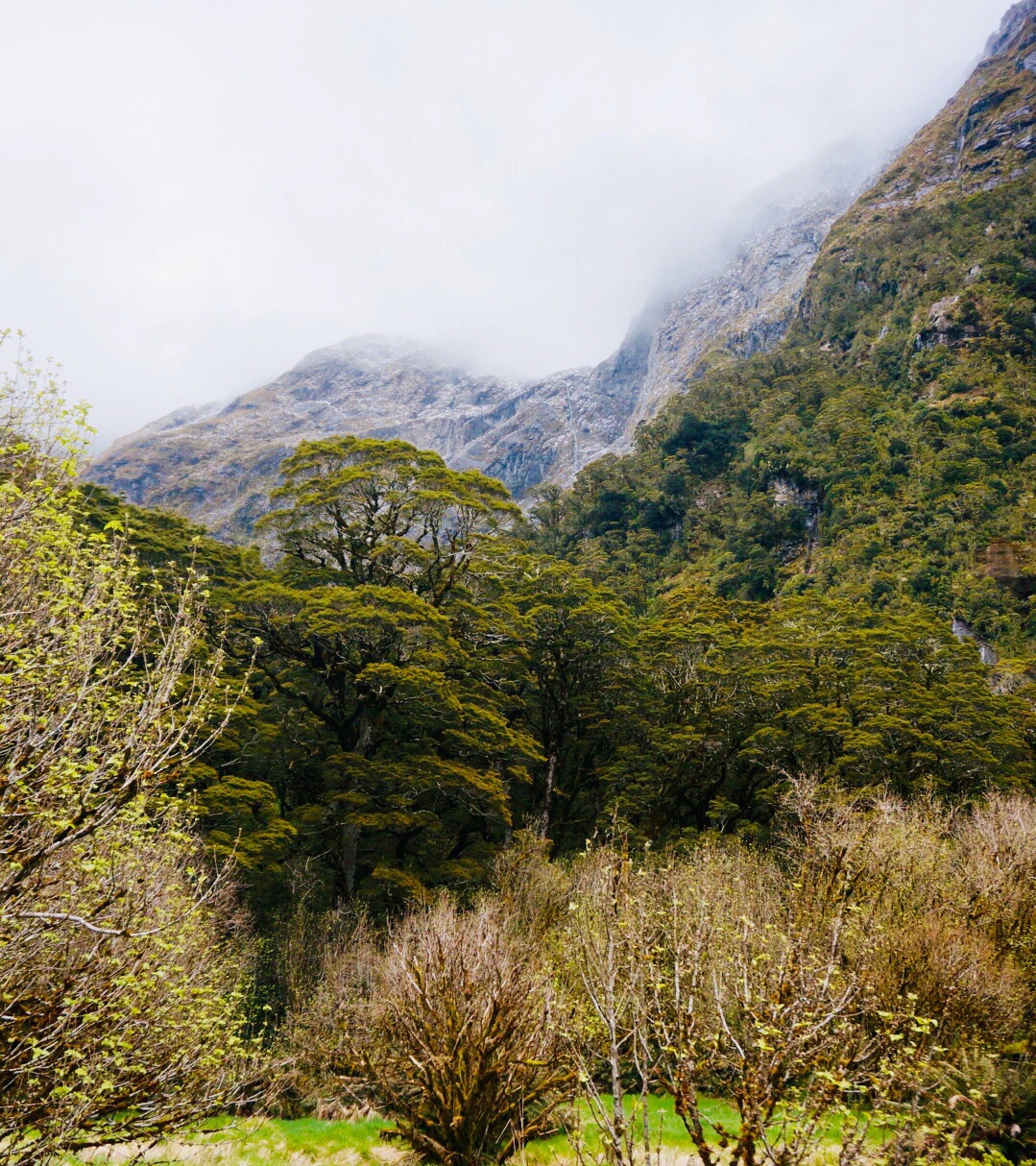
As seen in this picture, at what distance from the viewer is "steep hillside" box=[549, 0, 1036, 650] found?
1772 inches

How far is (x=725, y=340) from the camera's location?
432 feet

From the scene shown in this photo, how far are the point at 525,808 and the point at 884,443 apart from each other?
43.8m

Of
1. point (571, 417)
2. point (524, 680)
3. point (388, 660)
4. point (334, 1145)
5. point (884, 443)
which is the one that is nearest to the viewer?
point (334, 1145)

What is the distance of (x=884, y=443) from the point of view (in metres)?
54.6

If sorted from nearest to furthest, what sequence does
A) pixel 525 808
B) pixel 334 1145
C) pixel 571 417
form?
pixel 334 1145 → pixel 525 808 → pixel 571 417

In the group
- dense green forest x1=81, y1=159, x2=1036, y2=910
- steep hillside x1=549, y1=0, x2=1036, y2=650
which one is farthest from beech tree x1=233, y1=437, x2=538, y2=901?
steep hillside x1=549, y1=0, x2=1036, y2=650

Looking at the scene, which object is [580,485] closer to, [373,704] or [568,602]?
[568,602]

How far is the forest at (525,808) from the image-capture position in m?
5.24

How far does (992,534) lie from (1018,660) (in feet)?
45.1

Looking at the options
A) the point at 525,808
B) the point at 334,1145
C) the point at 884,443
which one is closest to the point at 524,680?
the point at 525,808

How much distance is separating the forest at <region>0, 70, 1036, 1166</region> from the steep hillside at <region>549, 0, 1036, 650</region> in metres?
0.45

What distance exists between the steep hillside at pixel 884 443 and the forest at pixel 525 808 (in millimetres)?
447

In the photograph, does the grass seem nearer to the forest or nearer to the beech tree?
the forest

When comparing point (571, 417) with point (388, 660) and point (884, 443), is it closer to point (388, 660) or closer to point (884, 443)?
point (884, 443)
